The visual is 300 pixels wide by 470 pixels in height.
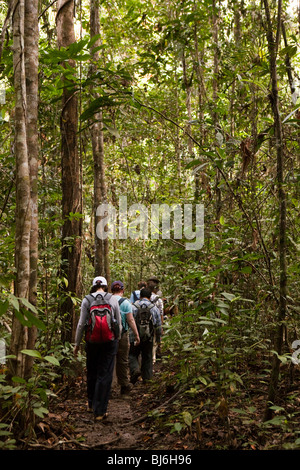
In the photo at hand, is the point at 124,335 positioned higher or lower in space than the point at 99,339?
lower

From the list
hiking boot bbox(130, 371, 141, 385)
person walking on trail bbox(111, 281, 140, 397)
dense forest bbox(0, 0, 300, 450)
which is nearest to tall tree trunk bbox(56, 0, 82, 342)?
dense forest bbox(0, 0, 300, 450)

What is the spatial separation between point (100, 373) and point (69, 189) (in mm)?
2851

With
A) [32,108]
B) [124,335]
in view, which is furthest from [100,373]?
[32,108]

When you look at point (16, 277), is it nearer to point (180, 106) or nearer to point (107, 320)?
point (107, 320)

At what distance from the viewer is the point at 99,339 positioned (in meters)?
5.23

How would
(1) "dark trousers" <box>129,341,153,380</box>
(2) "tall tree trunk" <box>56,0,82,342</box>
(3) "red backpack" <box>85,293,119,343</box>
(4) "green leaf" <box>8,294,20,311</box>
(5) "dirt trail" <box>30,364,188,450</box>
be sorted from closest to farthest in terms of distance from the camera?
(4) "green leaf" <box>8,294,20,311</box> → (5) "dirt trail" <box>30,364,188,450</box> → (3) "red backpack" <box>85,293,119,343</box> → (2) "tall tree trunk" <box>56,0,82,342</box> → (1) "dark trousers" <box>129,341,153,380</box>

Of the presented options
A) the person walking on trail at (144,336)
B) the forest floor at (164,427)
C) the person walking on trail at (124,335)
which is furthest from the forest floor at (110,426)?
the person walking on trail at (144,336)

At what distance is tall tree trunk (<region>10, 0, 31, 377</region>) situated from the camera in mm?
3891

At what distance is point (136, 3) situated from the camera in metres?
10.4

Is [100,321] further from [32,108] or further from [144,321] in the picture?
[32,108]

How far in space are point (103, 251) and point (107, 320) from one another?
3503mm

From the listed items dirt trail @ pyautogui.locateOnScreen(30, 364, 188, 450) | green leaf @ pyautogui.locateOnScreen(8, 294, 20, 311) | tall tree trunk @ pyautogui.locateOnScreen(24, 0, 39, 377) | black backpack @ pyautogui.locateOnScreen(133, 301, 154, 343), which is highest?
tall tree trunk @ pyautogui.locateOnScreen(24, 0, 39, 377)

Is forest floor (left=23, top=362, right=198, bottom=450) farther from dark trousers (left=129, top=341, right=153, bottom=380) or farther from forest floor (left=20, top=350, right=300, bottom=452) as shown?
dark trousers (left=129, top=341, right=153, bottom=380)

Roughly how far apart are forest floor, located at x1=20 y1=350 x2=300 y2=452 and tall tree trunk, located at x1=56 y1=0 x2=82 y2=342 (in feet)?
4.32
